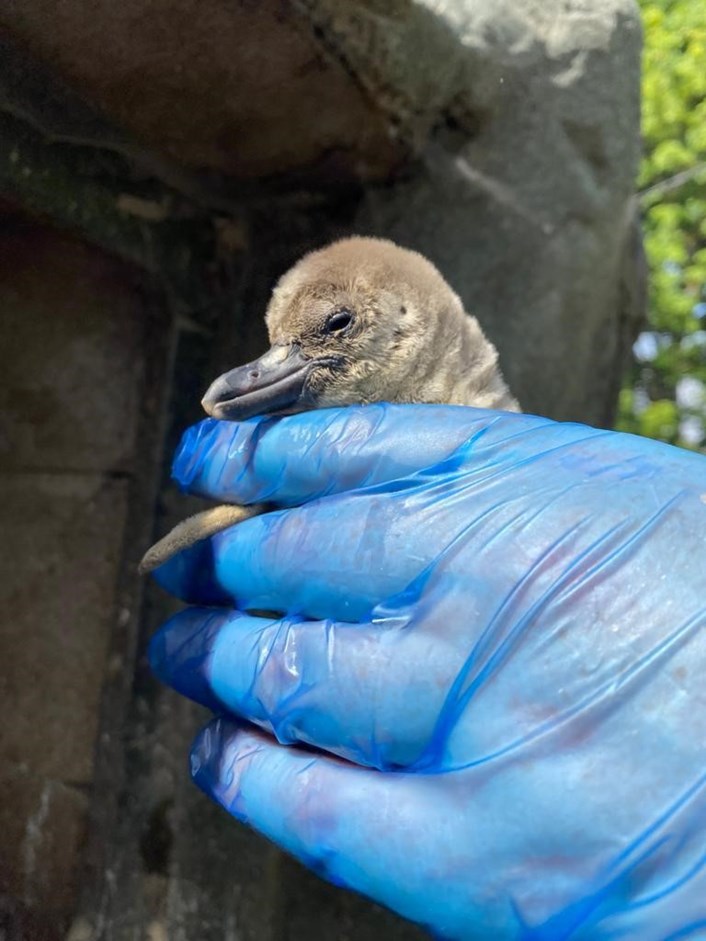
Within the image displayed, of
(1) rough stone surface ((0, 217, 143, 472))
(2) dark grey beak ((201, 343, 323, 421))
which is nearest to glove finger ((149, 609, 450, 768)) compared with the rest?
(2) dark grey beak ((201, 343, 323, 421))

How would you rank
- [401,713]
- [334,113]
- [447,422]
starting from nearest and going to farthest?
[401,713]
[447,422]
[334,113]

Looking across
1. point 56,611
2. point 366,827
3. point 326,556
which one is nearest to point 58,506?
point 56,611

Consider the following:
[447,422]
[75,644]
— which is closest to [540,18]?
[447,422]

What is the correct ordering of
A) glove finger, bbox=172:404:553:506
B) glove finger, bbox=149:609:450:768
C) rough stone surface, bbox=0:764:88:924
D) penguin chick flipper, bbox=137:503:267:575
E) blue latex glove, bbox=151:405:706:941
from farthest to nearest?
rough stone surface, bbox=0:764:88:924 < penguin chick flipper, bbox=137:503:267:575 < glove finger, bbox=172:404:553:506 < glove finger, bbox=149:609:450:768 < blue latex glove, bbox=151:405:706:941

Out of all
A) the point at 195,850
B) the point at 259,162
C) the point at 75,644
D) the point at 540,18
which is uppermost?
the point at 540,18

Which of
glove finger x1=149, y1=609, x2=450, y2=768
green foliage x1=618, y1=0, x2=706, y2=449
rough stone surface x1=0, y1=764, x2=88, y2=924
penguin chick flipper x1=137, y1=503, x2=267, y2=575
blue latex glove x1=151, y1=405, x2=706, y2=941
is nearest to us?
blue latex glove x1=151, y1=405, x2=706, y2=941

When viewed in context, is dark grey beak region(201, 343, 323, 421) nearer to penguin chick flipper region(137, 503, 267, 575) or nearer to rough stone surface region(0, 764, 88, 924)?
penguin chick flipper region(137, 503, 267, 575)

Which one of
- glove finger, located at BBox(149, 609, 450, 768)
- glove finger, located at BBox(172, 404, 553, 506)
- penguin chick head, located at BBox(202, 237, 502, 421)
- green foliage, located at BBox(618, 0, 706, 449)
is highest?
green foliage, located at BBox(618, 0, 706, 449)

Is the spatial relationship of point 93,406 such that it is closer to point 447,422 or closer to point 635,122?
point 447,422

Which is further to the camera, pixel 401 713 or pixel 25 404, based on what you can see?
pixel 25 404
